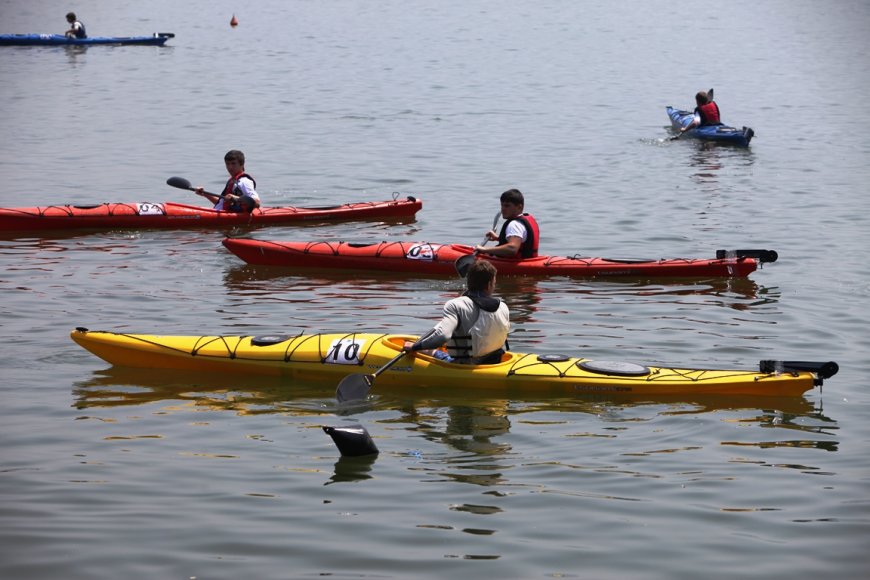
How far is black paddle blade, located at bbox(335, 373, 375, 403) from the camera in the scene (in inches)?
353

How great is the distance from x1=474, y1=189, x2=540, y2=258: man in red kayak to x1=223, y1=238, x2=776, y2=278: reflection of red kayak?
152 mm

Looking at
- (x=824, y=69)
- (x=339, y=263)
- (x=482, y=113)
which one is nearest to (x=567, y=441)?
(x=339, y=263)

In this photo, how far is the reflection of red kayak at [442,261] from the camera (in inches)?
531

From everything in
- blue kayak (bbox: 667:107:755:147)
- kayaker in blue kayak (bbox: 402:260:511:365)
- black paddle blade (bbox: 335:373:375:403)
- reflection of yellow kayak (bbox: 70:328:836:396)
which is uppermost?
blue kayak (bbox: 667:107:755:147)

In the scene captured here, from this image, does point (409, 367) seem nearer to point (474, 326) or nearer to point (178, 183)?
point (474, 326)

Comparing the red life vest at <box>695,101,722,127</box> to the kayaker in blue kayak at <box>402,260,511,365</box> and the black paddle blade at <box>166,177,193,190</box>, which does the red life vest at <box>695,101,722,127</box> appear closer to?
the black paddle blade at <box>166,177,193,190</box>

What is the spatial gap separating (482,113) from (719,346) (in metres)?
18.4

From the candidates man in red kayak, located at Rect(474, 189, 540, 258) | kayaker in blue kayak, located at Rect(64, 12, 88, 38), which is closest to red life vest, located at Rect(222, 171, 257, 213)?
man in red kayak, located at Rect(474, 189, 540, 258)

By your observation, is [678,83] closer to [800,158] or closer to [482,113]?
[482,113]

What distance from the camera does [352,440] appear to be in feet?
26.0

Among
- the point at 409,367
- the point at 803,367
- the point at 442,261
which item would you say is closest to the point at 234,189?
the point at 442,261

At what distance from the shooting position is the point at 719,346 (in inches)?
438

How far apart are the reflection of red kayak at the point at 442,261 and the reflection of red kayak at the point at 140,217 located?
1.96m

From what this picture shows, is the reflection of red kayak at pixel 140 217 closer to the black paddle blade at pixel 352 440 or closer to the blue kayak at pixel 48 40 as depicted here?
the black paddle blade at pixel 352 440
